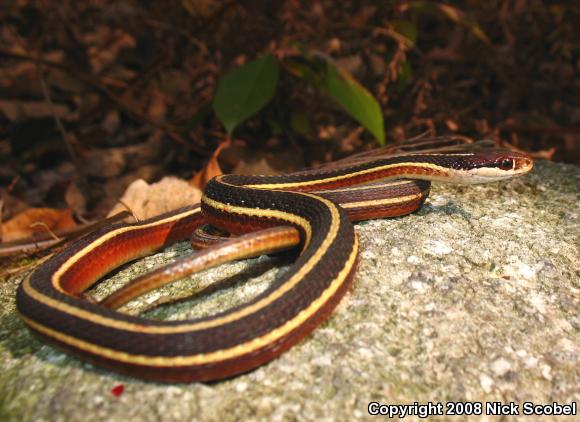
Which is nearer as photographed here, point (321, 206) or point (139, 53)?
point (321, 206)

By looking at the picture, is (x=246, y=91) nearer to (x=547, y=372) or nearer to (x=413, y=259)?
(x=413, y=259)

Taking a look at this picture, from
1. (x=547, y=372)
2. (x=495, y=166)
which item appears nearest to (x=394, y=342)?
(x=547, y=372)

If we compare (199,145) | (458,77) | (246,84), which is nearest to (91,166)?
(199,145)

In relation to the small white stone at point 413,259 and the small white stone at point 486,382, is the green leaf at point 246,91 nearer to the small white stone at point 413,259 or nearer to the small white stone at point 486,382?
the small white stone at point 413,259

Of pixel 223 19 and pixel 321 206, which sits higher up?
pixel 223 19

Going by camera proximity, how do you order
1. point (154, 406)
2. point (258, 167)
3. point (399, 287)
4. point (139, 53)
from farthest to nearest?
1. point (139, 53)
2. point (258, 167)
3. point (399, 287)
4. point (154, 406)

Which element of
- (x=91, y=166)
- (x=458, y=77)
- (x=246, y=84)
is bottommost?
(x=458, y=77)

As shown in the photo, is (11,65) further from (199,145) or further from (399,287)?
(399,287)
